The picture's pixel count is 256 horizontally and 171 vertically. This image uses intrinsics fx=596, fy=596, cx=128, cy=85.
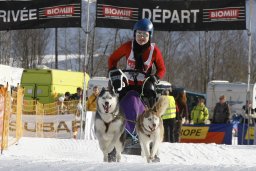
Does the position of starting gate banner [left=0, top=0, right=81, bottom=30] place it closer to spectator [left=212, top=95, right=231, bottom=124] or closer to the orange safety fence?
the orange safety fence

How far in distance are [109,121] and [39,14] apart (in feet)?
28.8

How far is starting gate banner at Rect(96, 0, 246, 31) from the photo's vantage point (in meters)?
13.6

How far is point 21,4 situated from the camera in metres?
14.2

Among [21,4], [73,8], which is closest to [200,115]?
[73,8]

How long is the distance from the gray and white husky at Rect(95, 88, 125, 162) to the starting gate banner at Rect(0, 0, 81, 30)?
8018mm

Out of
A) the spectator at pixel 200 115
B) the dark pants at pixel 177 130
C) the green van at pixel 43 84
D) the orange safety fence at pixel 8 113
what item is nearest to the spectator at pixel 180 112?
the dark pants at pixel 177 130

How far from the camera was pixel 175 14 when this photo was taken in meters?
13.8

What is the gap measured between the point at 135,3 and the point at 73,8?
1433 mm

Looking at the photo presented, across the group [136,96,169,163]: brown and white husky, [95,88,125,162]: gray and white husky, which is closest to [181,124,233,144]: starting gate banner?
[136,96,169,163]: brown and white husky

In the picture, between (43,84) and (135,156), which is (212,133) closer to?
(135,156)

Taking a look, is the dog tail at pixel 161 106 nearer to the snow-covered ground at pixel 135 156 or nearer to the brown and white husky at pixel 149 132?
the brown and white husky at pixel 149 132

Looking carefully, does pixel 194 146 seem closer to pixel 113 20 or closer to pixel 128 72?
pixel 128 72

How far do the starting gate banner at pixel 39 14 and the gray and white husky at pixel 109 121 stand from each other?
802 centimetres

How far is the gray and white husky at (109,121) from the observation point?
5.79 metres
